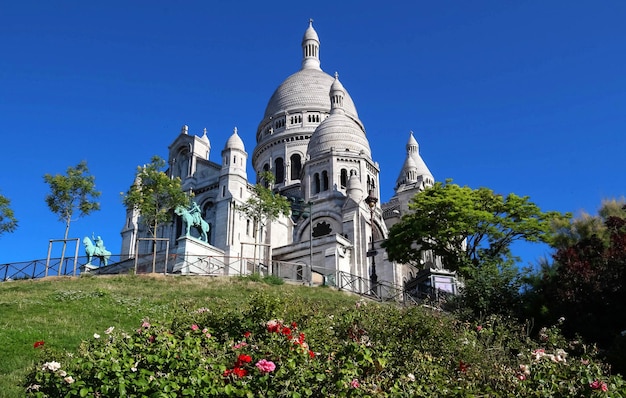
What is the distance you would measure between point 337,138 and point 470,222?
2288 cm

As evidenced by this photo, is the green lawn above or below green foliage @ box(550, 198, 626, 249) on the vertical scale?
below

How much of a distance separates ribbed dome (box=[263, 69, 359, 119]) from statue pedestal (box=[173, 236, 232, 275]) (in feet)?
106

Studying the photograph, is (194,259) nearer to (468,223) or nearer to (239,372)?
(468,223)

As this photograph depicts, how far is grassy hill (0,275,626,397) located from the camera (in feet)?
24.6

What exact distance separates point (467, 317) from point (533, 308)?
298cm

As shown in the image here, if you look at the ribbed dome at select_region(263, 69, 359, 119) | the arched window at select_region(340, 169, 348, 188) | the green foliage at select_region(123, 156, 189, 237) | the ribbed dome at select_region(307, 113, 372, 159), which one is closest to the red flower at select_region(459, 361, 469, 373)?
the green foliage at select_region(123, 156, 189, 237)

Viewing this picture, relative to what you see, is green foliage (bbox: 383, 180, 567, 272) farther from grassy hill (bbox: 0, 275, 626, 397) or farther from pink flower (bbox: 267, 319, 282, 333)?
pink flower (bbox: 267, 319, 282, 333)

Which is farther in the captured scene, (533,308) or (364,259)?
(364,259)

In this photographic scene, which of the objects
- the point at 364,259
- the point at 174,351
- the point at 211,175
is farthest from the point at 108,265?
the point at 174,351

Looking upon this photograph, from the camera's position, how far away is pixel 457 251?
32.7 metres

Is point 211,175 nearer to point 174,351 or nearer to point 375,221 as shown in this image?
point 375,221

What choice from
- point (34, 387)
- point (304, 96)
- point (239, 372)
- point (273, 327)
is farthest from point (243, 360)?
point (304, 96)

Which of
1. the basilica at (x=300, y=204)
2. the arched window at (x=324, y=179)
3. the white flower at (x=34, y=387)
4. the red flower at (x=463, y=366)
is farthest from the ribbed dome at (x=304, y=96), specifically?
the white flower at (x=34, y=387)

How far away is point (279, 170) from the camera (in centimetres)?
6028
